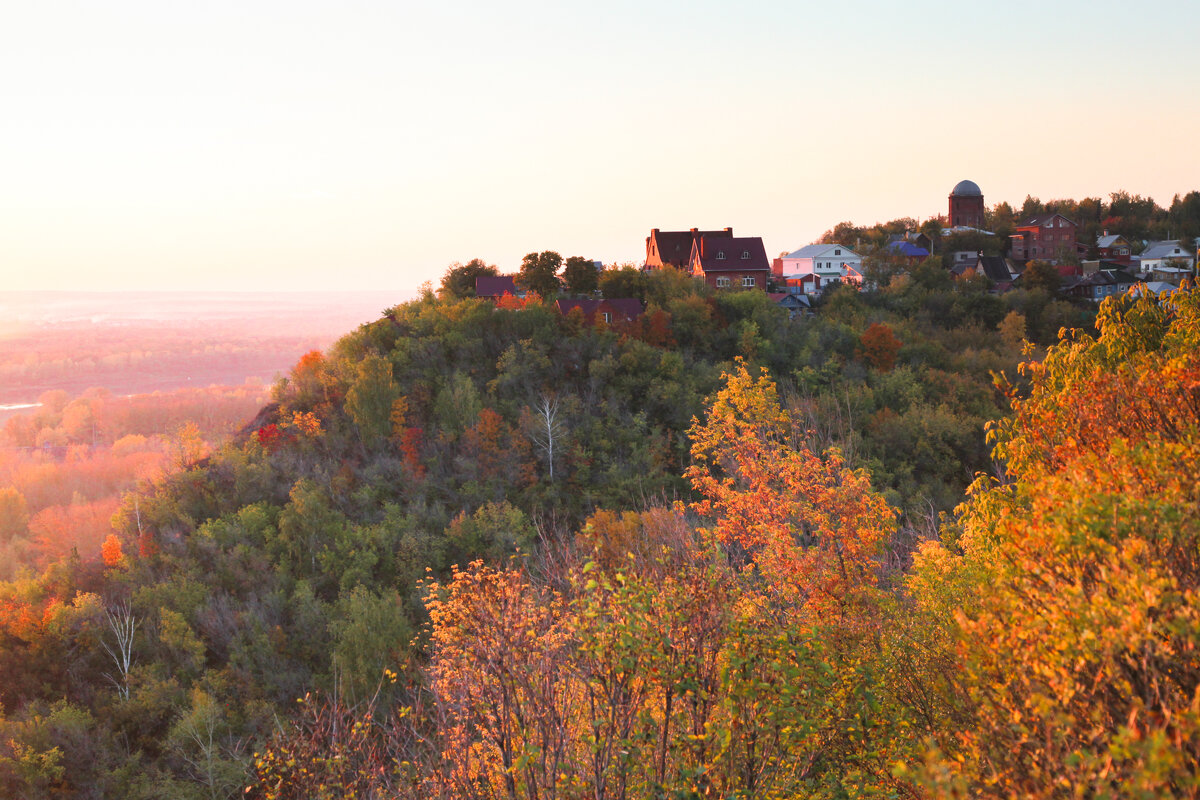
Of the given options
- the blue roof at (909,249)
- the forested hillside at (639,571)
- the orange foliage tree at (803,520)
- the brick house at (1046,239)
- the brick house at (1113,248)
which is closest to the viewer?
the forested hillside at (639,571)

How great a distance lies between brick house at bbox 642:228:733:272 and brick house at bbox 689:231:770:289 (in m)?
2.73

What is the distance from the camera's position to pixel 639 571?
15477 mm

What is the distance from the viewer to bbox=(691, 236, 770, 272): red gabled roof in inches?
2248

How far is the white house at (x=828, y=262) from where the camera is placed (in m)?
70.9

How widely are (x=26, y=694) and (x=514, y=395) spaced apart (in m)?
24.6

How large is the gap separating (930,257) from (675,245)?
22827 mm

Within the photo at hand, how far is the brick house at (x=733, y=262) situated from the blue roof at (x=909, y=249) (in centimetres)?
2180

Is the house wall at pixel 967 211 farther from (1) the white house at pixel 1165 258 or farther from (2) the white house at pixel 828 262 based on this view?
(2) the white house at pixel 828 262

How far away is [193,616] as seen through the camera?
30.1 metres

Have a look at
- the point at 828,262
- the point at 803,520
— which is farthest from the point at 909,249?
the point at 803,520

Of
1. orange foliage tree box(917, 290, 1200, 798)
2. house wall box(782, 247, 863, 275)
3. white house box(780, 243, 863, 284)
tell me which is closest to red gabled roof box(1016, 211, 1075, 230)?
white house box(780, 243, 863, 284)

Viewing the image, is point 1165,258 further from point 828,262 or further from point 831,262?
point 828,262

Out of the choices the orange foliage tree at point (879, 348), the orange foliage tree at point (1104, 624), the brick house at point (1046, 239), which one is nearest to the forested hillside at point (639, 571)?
the orange foliage tree at point (1104, 624)

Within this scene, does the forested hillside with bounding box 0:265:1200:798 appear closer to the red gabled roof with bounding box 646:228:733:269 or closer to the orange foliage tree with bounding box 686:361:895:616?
the orange foliage tree with bounding box 686:361:895:616
